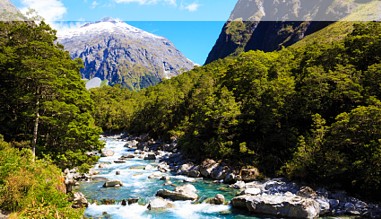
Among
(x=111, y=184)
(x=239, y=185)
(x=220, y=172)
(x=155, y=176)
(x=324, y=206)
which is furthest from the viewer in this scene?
(x=155, y=176)

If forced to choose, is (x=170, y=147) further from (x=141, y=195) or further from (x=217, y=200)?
(x=217, y=200)

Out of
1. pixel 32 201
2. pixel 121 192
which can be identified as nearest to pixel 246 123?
pixel 121 192

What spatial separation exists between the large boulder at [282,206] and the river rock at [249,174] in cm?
890

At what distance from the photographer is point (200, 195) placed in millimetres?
28719

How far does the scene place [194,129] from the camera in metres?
44.8

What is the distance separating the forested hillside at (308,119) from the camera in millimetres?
26719

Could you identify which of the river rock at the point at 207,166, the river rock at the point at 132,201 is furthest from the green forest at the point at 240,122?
the river rock at the point at 132,201

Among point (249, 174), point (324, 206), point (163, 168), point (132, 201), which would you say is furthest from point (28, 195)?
point (163, 168)

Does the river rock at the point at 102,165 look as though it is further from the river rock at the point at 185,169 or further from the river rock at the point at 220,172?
the river rock at the point at 220,172

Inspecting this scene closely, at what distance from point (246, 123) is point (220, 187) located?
11.5 metres

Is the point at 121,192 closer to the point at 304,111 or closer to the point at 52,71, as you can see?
the point at 52,71

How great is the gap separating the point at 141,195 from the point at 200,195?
17.8 ft

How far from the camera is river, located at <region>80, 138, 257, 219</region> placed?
23594 mm

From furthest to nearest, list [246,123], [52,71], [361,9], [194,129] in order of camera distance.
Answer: [361,9], [194,129], [246,123], [52,71]
